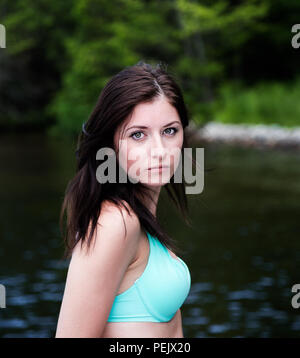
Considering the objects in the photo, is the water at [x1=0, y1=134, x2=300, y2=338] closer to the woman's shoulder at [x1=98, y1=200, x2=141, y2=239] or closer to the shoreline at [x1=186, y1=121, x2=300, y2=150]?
the woman's shoulder at [x1=98, y1=200, x2=141, y2=239]

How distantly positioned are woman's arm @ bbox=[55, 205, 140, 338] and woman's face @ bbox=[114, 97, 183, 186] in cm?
20

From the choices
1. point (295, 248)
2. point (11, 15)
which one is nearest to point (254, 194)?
point (295, 248)

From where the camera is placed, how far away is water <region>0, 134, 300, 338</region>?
993 cm

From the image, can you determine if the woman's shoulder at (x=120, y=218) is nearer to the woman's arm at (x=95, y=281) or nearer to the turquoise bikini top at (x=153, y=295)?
the woman's arm at (x=95, y=281)

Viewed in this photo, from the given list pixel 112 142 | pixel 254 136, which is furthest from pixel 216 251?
pixel 254 136

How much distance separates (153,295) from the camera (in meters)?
1.92

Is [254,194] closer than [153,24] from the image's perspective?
Yes

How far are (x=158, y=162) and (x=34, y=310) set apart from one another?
8781 millimetres

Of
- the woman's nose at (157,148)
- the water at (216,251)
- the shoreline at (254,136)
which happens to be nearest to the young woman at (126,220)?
the woman's nose at (157,148)

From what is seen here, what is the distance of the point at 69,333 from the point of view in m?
1.80

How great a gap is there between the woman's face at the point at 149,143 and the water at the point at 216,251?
384 centimetres

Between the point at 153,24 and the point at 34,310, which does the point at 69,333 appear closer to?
the point at 34,310

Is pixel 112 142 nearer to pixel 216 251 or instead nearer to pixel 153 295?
pixel 153 295

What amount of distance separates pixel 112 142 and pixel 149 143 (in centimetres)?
14
